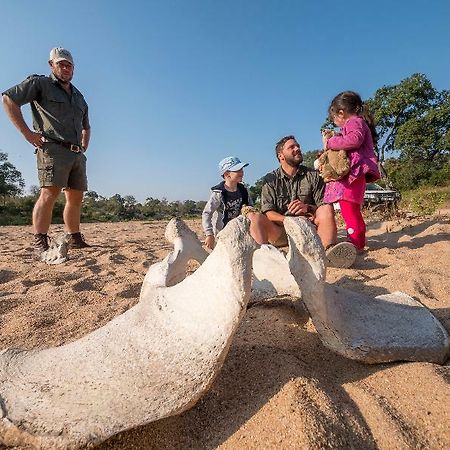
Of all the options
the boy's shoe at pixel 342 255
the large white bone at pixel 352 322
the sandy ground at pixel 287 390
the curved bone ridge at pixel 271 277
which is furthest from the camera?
the boy's shoe at pixel 342 255

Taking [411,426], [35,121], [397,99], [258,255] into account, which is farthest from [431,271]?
[397,99]

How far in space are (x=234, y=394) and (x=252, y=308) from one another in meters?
0.72

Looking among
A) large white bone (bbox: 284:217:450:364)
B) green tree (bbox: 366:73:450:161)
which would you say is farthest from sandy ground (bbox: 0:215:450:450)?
green tree (bbox: 366:73:450:161)

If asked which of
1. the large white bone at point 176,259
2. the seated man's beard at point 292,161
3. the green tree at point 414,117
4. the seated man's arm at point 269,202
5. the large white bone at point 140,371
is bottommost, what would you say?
the large white bone at point 140,371

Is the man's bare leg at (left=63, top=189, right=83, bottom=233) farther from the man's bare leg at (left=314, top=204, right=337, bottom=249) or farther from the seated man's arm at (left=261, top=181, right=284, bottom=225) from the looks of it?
the man's bare leg at (left=314, top=204, right=337, bottom=249)

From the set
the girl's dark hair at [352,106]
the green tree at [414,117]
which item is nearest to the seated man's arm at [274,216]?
the girl's dark hair at [352,106]

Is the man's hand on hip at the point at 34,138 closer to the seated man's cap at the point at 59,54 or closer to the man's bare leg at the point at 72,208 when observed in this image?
the man's bare leg at the point at 72,208

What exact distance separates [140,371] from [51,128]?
11.1ft

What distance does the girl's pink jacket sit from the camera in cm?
306

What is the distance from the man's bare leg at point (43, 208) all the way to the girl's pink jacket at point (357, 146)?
2724mm

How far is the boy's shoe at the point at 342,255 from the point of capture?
2.68 metres

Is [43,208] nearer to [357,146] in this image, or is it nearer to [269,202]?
[269,202]

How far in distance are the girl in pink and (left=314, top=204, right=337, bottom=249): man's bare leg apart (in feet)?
0.30

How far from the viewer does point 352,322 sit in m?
1.23
